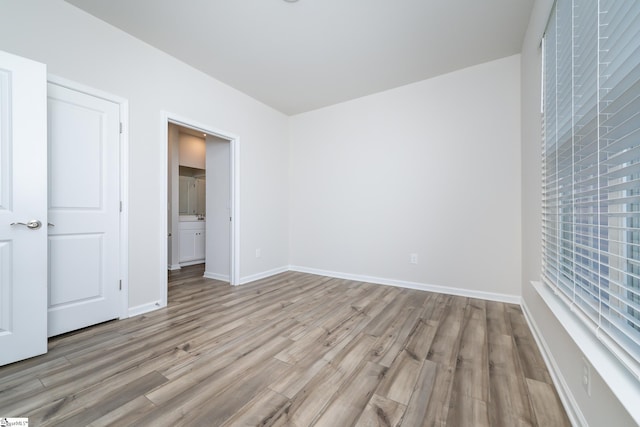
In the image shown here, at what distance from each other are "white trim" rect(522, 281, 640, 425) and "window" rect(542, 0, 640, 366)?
0.05 m

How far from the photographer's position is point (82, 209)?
2287 mm

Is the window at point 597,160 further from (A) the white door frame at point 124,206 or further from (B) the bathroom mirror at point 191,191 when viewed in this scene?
(B) the bathroom mirror at point 191,191

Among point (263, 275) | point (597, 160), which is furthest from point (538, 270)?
point (263, 275)

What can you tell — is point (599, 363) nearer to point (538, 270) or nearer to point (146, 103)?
point (538, 270)

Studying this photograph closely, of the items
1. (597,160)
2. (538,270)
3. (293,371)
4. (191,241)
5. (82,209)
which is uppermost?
(597,160)

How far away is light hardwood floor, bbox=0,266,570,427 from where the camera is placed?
132 centimetres

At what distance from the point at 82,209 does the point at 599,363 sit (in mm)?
3493

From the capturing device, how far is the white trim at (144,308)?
2.57 meters

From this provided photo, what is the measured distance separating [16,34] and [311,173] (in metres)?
3.37

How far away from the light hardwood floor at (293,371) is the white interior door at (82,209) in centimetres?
27

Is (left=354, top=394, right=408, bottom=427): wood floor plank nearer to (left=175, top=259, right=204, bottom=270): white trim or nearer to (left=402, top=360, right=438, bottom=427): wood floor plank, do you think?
(left=402, top=360, right=438, bottom=427): wood floor plank

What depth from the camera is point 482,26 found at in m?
2.41

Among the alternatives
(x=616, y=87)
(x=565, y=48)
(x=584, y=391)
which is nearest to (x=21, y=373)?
(x=584, y=391)

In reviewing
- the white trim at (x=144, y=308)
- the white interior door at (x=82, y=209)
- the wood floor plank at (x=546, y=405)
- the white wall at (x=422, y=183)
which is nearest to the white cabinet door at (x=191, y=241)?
the white wall at (x=422, y=183)
